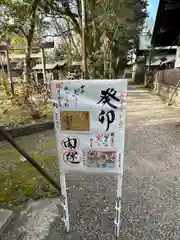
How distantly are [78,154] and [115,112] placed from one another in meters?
0.45

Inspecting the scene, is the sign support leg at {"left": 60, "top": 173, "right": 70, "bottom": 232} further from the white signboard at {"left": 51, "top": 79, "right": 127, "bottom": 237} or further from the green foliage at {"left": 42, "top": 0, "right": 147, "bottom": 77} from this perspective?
the green foliage at {"left": 42, "top": 0, "right": 147, "bottom": 77}

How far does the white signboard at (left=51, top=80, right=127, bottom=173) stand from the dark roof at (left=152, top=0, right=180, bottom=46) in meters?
7.43

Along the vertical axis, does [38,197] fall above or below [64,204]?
below

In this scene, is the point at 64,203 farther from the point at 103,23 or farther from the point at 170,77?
the point at 170,77

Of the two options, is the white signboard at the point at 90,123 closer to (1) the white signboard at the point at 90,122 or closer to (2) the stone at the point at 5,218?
(1) the white signboard at the point at 90,122

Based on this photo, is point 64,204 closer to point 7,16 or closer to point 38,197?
point 38,197

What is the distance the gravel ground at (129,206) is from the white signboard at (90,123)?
Answer: 568 mm

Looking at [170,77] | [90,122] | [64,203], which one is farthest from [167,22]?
[64,203]

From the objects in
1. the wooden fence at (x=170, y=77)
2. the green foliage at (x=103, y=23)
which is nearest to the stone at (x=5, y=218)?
the green foliage at (x=103, y=23)

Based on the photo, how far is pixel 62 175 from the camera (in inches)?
61.9

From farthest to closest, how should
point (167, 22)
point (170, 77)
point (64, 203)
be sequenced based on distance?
point (167, 22) → point (170, 77) → point (64, 203)

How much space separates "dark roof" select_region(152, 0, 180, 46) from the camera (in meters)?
7.07

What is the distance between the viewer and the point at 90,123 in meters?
1.37

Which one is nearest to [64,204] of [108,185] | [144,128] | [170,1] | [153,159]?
[108,185]
